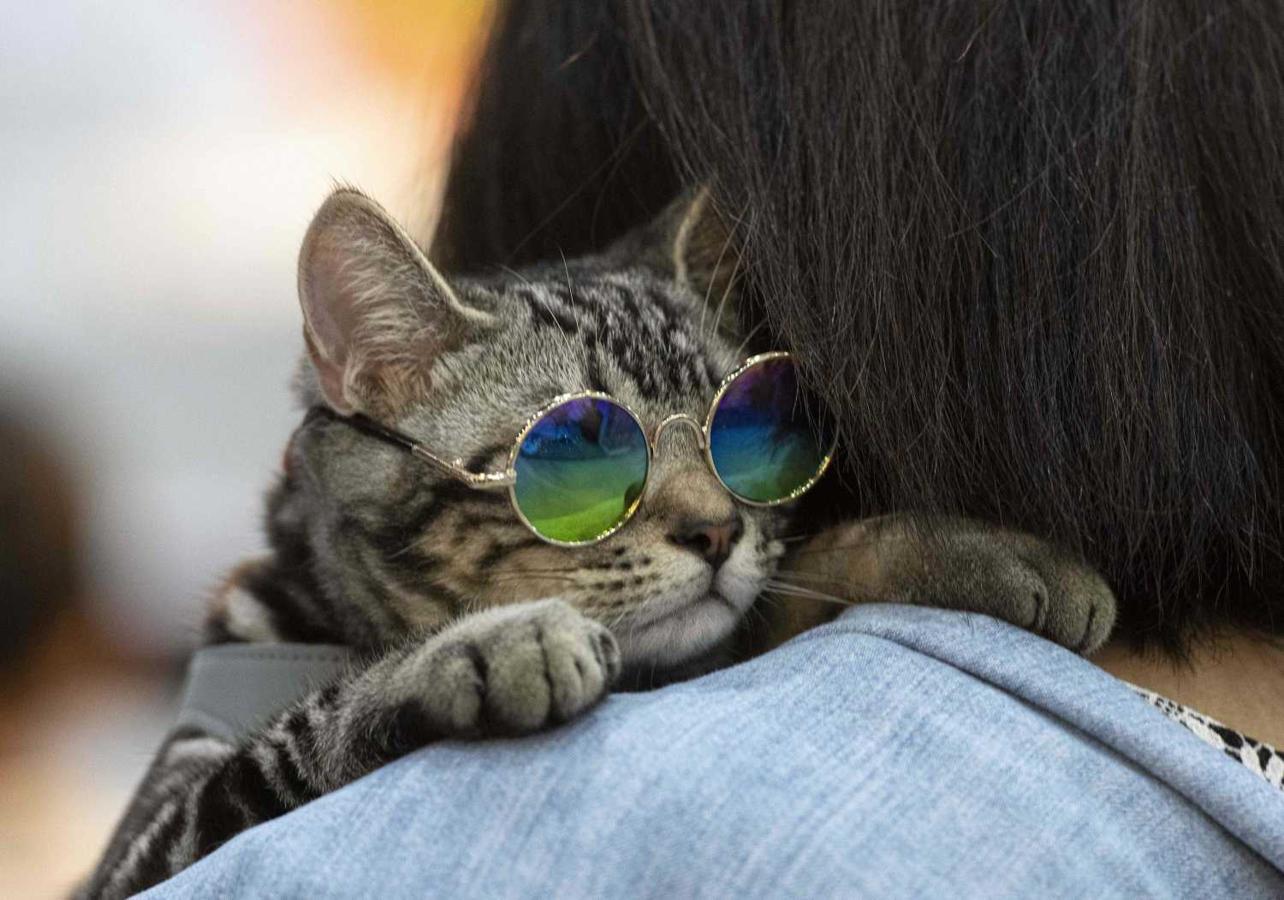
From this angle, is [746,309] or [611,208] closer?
[746,309]

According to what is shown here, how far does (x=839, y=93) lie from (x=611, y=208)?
0.48 metres

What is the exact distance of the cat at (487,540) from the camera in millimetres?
860

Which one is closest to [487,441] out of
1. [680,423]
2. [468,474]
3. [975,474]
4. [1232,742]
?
[468,474]

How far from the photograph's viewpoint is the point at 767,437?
973 millimetres

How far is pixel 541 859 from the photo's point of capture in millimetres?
611

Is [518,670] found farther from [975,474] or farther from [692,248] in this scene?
[692,248]

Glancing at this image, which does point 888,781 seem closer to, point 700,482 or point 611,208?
point 700,482

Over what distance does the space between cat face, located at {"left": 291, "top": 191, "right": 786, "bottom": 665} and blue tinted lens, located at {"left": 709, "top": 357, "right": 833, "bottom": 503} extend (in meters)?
0.02

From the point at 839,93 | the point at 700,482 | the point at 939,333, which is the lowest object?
the point at 700,482

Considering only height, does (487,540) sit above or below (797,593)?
above

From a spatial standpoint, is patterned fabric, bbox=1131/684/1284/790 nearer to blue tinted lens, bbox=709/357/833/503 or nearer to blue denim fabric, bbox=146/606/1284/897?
blue denim fabric, bbox=146/606/1284/897

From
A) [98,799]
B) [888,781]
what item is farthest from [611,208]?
[98,799]

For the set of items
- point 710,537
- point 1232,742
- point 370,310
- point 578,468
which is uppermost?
point 370,310

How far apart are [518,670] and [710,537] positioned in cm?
29
